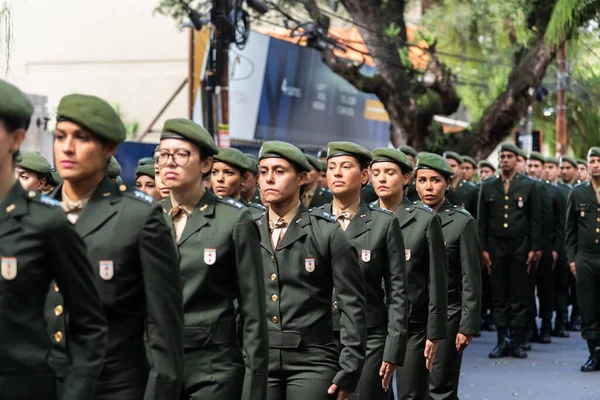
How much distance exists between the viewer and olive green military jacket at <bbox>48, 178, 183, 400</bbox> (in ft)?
16.6

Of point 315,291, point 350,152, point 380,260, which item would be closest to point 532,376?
point 380,260

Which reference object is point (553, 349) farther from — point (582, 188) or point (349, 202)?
point (349, 202)

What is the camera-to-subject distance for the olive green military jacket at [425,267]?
923cm

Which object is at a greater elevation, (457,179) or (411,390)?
(457,179)

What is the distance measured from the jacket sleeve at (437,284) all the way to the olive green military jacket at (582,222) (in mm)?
6276

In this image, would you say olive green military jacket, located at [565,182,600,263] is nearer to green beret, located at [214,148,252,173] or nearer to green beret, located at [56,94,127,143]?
green beret, located at [214,148,252,173]

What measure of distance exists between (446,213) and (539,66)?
50.4 feet

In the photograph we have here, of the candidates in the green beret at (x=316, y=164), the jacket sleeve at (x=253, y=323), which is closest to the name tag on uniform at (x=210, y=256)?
the jacket sleeve at (x=253, y=323)

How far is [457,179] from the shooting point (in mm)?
18500

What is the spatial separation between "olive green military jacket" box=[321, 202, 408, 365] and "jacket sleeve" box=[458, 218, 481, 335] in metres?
1.77

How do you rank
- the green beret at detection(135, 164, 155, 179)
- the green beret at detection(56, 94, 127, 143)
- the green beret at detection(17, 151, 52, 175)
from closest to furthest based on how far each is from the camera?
the green beret at detection(56, 94, 127, 143)
the green beret at detection(17, 151, 52, 175)
the green beret at detection(135, 164, 155, 179)

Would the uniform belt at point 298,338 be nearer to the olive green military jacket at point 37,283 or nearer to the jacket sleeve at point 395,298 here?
the jacket sleeve at point 395,298

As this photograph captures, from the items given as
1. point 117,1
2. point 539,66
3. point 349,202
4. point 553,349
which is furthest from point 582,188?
point 117,1

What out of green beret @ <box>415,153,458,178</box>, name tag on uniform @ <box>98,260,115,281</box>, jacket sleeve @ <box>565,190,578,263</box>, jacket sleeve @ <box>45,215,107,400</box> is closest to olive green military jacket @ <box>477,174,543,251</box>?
jacket sleeve @ <box>565,190,578,263</box>
